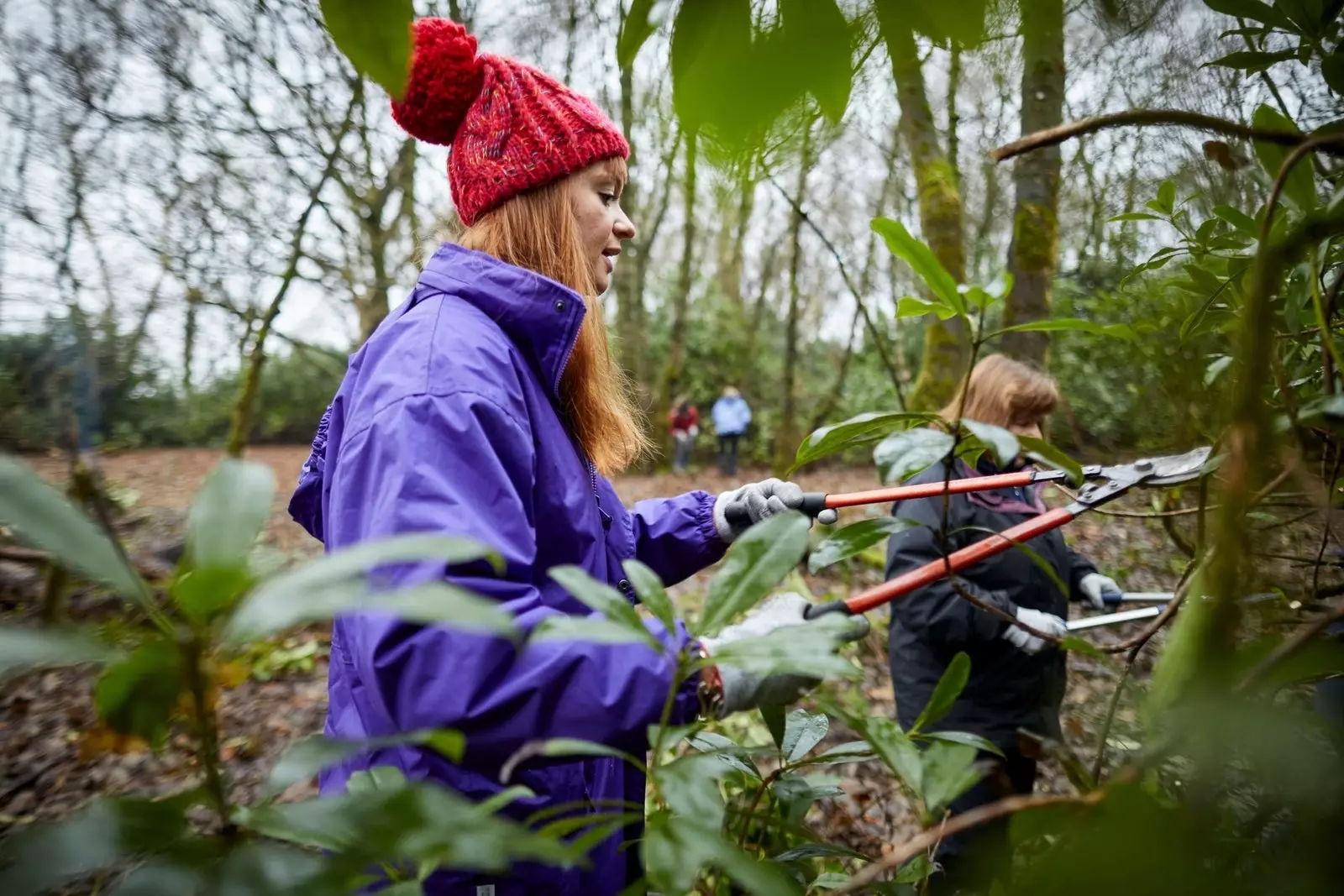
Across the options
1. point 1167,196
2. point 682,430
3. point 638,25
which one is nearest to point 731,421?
point 682,430

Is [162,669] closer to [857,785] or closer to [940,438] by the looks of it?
[940,438]

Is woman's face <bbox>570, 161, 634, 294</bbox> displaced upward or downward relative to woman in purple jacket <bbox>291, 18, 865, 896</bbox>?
upward

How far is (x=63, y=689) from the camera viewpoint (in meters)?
3.87

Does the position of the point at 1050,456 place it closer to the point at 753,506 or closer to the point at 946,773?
the point at 946,773

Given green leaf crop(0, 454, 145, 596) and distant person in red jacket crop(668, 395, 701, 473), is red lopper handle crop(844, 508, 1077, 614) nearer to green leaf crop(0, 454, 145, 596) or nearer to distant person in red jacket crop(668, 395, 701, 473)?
green leaf crop(0, 454, 145, 596)

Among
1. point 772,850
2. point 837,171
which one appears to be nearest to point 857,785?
point 772,850

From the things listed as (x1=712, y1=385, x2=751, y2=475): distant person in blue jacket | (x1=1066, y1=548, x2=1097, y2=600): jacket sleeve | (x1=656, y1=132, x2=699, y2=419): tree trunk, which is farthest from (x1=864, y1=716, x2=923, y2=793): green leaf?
(x1=712, y1=385, x2=751, y2=475): distant person in blue jacket

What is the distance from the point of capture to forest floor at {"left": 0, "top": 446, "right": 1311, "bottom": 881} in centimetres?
269

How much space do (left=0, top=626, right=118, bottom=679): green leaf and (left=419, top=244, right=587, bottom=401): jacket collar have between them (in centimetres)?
81

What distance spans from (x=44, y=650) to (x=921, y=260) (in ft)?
2.61

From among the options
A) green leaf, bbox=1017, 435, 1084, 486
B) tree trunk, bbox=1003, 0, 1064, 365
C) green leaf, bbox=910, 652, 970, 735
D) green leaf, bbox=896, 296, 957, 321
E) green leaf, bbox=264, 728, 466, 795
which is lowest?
green leaf, bbox=910, 652, 970, 735

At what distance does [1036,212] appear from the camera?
360 centimetres

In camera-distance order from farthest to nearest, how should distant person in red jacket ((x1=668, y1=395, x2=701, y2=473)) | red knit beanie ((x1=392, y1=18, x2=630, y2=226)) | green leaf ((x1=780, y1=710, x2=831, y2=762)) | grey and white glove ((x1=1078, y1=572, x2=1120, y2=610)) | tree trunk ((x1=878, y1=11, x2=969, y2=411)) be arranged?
distant person in red jacket ((x1=668, y1=395, x2=701, y2=473)) < tree trunk ((x1=878, y1=11, x2=969, y2=411)) < grey and white glove ((x1=1078, y1=572, x2=1120, y2=610)) < red knit beanie ((x1=392, y1=18, x2=630, y2=226)) < green leaf ((x1=780, y1=710, x2=831, y2=762))

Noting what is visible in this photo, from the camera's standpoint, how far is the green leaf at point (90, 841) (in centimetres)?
39
